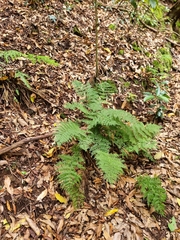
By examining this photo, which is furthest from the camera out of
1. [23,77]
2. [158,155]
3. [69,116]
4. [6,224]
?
[69,116]

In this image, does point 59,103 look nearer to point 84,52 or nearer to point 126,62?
point 84,52

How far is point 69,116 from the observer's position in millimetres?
3748

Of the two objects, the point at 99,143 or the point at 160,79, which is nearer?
the point at 99,143

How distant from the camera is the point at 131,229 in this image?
8.74 ft

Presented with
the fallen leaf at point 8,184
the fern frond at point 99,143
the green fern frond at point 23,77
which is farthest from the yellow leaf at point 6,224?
the green fern frond at point 23,77

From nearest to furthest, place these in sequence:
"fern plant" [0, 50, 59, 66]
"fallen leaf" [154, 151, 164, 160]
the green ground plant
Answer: "fallen leaf" [154, 151, 164, 160] < "fern plant" [0, 50, 59, 66] < the green ground plant

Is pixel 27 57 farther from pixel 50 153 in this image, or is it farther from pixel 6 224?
pixel 6 224

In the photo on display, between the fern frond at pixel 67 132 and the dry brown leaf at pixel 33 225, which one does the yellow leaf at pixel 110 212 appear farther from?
the fern frond at pixel 67 132

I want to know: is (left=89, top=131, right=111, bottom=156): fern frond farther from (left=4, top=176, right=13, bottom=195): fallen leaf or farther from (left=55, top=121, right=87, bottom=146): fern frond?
(left=4, top=176, right=13, bottom=195): fallen leaf

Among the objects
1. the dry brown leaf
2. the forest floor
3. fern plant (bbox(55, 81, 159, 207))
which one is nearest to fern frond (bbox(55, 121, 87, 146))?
fern plant (bbox(55, 81, 159, 207))

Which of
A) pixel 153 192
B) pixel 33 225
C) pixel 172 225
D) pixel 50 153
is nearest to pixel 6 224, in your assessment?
pixel 33 225

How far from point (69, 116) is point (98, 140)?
0.85 m

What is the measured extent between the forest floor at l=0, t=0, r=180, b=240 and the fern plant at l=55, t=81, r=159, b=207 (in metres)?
0.23

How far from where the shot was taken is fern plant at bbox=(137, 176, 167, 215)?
277 centimetres
